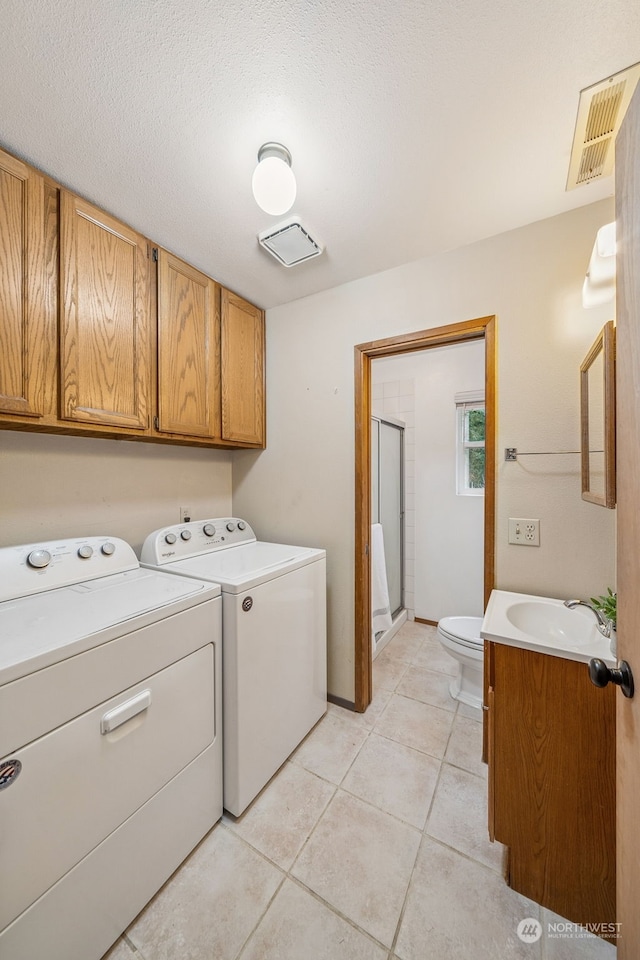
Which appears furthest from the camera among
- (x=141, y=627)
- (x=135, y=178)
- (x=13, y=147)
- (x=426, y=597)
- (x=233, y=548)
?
(x=426, y=597)

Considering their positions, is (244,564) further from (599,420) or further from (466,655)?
(599,420)

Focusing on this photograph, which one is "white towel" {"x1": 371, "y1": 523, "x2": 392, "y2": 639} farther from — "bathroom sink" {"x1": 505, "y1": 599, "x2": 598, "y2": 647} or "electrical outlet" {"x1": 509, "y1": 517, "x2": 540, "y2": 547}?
"bathroom sink" {"x1": 505, "y1": 599, "x2": 598, "y2": 647}

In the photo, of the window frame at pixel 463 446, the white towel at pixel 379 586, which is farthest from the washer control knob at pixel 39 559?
the window frame at pixel 463 446

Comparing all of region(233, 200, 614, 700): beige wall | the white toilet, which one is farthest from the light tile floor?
region(233, 200, 614, 700): beige wall

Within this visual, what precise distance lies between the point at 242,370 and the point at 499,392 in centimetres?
138

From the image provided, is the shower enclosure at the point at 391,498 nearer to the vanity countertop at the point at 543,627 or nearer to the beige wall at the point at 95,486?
the beige wall at the point at 95,486

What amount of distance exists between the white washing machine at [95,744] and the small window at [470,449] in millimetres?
2339

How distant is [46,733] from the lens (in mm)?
838

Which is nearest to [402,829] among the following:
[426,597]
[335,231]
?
[426,597]

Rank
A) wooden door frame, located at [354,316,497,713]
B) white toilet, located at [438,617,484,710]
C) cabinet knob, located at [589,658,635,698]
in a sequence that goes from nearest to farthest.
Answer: cabinet knob, located at [589,658,635,698] → wooden door frame, located at [354,316,497,713] → white toilet, located at [438,617,484,710]

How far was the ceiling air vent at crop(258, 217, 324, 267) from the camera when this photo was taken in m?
1.51

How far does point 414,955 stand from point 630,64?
2.47m

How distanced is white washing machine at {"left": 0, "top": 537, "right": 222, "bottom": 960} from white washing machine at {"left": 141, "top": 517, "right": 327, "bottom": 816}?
63 mm

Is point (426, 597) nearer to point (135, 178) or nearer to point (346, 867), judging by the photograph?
point (346, 867)
